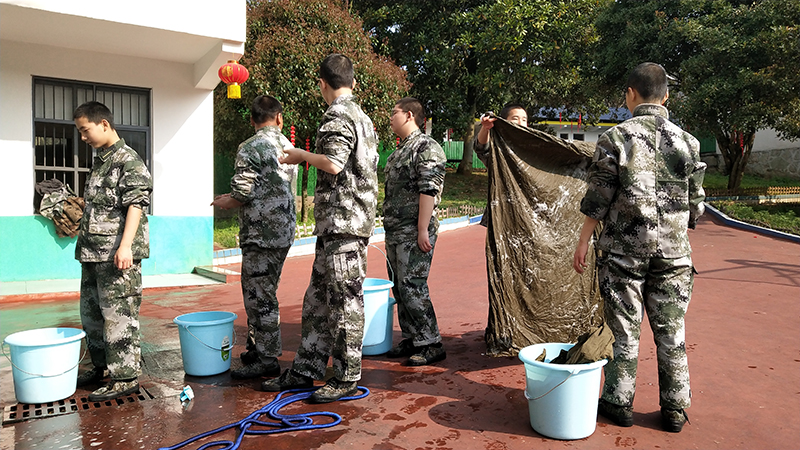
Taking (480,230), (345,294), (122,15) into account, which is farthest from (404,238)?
(480,230)

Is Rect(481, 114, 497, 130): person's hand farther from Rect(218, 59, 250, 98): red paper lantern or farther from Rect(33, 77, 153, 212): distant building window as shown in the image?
A: Rect(33, 77, 153, 212): distant building window

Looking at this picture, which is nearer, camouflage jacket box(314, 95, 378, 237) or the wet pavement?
the wet pavement

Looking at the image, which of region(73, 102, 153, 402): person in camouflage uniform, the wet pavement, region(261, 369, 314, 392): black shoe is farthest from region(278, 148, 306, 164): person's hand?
the wet pavement

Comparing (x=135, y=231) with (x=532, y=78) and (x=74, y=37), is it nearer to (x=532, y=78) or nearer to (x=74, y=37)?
(x=74, y=37)

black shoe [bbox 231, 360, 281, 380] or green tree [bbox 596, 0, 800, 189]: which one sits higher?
green tree [bbox 596, 0, 800, 189]

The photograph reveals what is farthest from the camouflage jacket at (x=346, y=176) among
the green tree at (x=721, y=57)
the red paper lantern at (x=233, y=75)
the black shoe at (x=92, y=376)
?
the green tree at (x=721, y=57)

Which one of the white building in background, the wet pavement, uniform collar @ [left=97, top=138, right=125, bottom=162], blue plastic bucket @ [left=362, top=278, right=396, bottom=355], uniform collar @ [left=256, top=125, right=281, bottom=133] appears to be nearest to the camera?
the wet pavement

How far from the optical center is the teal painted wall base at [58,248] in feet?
24.4

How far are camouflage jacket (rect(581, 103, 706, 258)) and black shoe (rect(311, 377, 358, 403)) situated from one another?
1.75 meters

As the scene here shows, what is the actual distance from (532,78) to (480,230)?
7074 millimetres

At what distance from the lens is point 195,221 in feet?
28.6

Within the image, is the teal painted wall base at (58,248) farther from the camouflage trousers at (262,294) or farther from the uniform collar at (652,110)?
the uniform collar at (652,110)

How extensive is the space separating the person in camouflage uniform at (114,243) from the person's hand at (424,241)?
1842 mm

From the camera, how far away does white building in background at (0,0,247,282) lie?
6.97m
